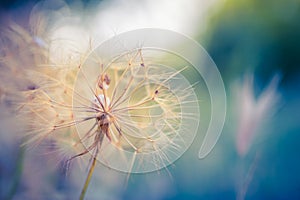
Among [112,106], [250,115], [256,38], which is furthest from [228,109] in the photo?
[112,106]

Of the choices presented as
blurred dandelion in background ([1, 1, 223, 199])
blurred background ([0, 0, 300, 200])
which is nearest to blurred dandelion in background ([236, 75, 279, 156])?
blurred background ([0, 0, 300, 200])

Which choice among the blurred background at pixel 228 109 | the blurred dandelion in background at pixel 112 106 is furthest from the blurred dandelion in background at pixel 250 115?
the blurred dandelion in background at pixel 112 106

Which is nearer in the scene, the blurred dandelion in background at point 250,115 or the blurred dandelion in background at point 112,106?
the blurred dandelion in background at point 112,106

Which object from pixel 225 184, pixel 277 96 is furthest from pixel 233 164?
pixel 277 96

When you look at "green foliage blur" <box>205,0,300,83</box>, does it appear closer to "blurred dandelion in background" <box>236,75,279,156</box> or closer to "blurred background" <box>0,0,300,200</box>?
"blurred background" <box>0,0,300,200</box>

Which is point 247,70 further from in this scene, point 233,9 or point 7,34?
point 7,34

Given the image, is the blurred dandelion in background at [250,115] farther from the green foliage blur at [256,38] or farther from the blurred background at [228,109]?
the green foliage blur at [256,38]

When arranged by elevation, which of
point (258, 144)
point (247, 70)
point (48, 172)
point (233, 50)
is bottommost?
point (48, 172)

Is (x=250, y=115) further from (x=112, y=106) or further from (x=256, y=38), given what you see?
(x=256, y=38)
